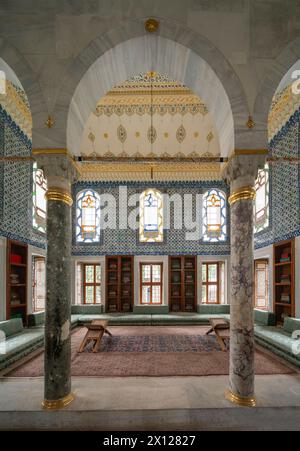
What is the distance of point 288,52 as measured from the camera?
12.5ft

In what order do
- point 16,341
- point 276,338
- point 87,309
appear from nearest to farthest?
point 16,341 → point 276,338 → point 87,309

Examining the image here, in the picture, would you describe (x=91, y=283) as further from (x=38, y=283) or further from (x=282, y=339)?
(x=282, y=339)

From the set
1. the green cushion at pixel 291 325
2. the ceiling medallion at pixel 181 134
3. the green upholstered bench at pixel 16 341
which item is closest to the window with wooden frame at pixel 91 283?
the green upholstered bench at pixel 16 341

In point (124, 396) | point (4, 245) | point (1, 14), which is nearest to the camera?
point (1, 14)

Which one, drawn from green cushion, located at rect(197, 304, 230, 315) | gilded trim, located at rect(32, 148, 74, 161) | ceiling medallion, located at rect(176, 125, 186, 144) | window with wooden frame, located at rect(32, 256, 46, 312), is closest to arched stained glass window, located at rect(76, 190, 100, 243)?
window with wooden frame, located at rect(32, 256, 46, 312)

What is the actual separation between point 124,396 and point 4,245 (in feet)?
16.1

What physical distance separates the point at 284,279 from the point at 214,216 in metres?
3.81

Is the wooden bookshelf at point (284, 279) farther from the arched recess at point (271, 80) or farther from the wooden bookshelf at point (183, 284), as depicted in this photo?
the arched recess at point (271, 80)

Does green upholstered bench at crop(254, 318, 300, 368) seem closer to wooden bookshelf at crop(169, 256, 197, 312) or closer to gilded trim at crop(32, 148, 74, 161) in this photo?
wooden bookshelf at crop(169, 256, 197, 312)

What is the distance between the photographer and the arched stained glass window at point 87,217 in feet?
37.4

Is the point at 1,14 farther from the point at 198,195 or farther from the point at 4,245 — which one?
the point at 198,195

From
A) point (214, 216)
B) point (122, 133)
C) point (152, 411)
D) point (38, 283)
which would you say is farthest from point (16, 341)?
point (214, 216)

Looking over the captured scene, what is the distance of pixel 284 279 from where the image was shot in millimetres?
8461
